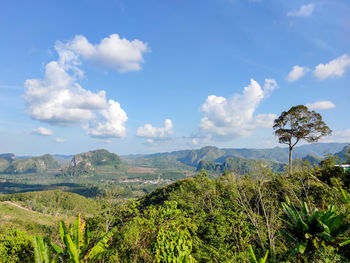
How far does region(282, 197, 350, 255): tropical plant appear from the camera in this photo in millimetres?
8328

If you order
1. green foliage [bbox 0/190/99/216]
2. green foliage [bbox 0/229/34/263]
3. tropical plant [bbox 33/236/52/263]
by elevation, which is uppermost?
tropical plant [bbox 33/236/52/263]

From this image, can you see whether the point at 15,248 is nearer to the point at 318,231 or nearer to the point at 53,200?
the point at 318,231

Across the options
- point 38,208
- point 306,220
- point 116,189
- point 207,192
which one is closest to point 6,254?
point 116,189

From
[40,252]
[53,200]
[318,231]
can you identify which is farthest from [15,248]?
[53,200]

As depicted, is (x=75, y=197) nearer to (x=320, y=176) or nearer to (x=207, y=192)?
(x=207, y=192)

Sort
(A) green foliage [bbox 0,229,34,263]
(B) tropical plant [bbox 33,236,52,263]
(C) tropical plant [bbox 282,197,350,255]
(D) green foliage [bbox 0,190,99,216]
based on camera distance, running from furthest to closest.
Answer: (D) green foliage [bbox 0,190,99,216] → (A) green foliage [bbox 0,229,34,263] → (C) tropical plant [bbox 282,197,350,255] → (B) tropical plant [bbox 33,236,52,263]

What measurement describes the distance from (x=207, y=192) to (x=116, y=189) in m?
13.8

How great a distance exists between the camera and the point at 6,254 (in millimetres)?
9562

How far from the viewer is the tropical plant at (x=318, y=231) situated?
328 inches

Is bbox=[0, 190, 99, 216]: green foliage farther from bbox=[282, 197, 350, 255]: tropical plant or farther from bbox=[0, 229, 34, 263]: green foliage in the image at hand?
bbox=[282, 197, 350, 255]: tropical plant

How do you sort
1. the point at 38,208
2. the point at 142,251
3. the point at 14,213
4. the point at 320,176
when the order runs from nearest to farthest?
1. the point at 142,251
2. the point at 320,176
3. the point at 14,213
4. the point at 38,208

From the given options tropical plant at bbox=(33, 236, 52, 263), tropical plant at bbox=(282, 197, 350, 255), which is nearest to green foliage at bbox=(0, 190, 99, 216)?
tropical plant at bbox=(33, 236, 52, 263)

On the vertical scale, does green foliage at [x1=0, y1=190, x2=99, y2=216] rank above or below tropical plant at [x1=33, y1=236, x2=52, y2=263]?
below

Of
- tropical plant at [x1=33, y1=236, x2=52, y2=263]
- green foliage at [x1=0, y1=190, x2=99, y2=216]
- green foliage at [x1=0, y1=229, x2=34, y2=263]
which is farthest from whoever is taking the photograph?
green foliage at [x1=0, y1=190, x2=99, y2=216]
